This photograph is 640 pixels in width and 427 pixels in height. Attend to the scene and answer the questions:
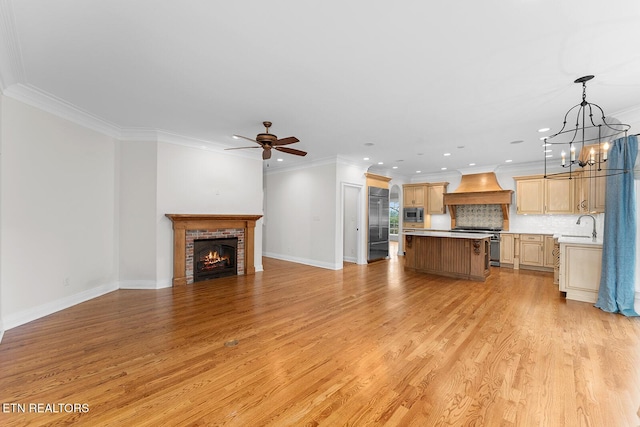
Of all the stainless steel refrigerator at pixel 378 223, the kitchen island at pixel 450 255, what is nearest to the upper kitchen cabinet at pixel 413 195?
the stainless steel refrigerator at pixel 378 223

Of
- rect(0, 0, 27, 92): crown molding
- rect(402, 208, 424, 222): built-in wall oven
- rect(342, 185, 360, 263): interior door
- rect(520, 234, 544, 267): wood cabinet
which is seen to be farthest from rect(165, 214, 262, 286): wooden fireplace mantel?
rect(520, 234, 544, 267): wood cabinet

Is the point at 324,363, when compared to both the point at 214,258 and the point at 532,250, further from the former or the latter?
the point at 532,250

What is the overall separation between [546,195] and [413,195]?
3.54 m

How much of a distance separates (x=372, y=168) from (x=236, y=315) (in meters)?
6.01

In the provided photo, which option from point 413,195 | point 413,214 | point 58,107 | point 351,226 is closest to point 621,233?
point 351,226

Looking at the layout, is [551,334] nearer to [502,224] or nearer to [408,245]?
[408,245]

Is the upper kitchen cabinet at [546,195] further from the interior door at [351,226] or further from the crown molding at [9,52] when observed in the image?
the crown molding at [9,52]

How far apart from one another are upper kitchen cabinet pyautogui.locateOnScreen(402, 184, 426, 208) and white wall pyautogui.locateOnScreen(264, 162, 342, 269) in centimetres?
384

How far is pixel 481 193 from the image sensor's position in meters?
7.79

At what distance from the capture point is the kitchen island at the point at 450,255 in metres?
5.70

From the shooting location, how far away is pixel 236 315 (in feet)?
11.9

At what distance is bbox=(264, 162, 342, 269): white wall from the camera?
6.79m

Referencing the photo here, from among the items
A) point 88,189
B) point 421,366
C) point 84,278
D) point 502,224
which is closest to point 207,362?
point 421,366

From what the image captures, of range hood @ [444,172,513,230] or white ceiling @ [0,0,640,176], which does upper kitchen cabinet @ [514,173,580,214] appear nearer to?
range hood @ [444,172,513,230]
